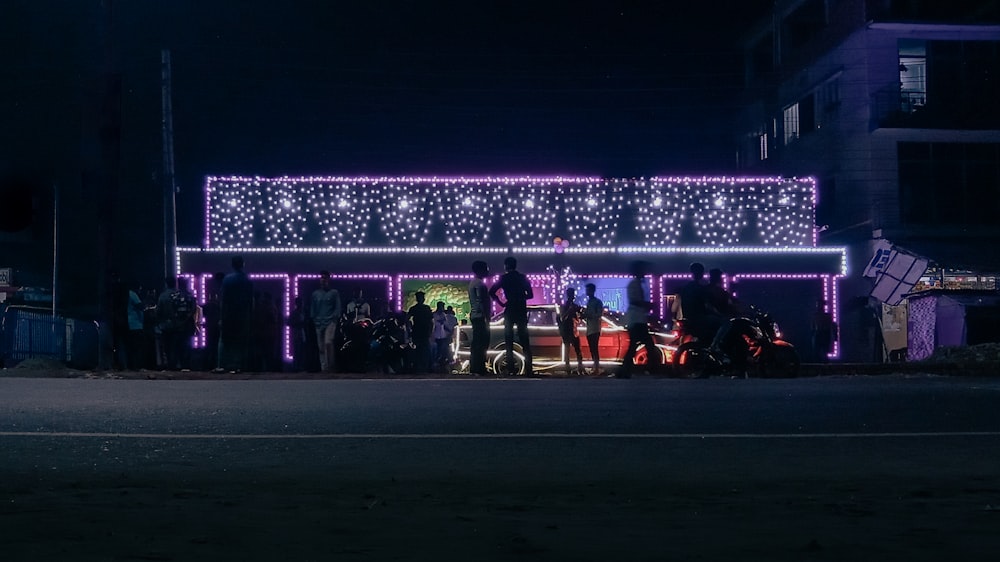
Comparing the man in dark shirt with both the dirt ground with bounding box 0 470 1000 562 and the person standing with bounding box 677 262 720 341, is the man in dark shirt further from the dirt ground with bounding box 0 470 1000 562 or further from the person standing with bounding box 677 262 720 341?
the dirt ground with bounding box 0 470 1000 562

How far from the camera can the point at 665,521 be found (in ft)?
19.2

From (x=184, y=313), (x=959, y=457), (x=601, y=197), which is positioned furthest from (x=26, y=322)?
(x=959, y=457)

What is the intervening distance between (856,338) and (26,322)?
23.9 m

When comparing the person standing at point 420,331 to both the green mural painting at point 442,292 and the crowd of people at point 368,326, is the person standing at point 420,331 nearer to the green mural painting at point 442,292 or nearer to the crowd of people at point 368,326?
the crowd of people at point 368,326

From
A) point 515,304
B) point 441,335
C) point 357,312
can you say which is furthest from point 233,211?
point 515,304

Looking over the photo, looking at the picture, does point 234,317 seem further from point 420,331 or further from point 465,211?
point 465,211

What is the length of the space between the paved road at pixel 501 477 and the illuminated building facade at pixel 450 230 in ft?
73.2

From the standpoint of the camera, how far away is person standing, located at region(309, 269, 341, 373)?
77.4 ft

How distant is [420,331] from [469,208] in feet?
40.3

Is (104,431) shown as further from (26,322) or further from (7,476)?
(26,322)

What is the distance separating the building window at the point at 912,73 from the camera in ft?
132

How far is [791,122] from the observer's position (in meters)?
46.6

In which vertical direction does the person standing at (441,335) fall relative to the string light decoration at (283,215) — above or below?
below

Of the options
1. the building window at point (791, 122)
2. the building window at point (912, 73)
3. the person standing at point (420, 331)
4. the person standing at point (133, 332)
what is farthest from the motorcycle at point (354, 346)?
the building window at point (791, 122)
